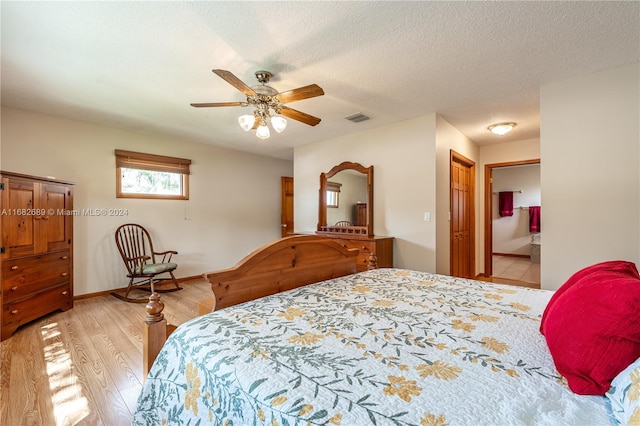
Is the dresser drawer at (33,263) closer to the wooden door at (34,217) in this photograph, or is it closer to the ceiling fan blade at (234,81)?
the wooden door at (34,217)

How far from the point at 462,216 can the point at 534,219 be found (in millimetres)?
4602

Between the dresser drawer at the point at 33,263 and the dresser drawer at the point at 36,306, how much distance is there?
0.86ft

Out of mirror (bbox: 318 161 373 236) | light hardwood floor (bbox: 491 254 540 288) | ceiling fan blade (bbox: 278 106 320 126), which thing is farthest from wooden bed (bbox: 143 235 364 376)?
light hardwood floor (bbox: 491 254 540 288)

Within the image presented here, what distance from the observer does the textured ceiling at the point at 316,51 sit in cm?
165

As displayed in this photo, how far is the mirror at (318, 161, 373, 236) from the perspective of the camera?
3949 mm

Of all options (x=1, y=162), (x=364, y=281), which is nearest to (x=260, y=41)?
(x=364, y=281)

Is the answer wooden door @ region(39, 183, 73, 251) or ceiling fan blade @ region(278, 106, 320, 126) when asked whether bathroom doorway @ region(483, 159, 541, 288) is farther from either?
wooden door @ region(39, 183, 73, 251)

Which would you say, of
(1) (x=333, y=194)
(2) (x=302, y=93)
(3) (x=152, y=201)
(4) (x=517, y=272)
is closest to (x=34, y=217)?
(3) (x=152, y=201)

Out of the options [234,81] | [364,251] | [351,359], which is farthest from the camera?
[364,251]

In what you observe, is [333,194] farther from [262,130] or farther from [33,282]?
[33,282]

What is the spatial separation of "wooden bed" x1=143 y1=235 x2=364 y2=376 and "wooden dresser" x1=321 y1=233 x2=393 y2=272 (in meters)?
1.27

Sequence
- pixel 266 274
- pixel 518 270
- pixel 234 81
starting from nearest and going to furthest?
pixel 266 274 → pixel 234 81 → pixel 518 270

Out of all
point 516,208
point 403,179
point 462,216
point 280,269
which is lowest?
point 280,269

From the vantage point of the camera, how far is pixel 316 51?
204 cm
